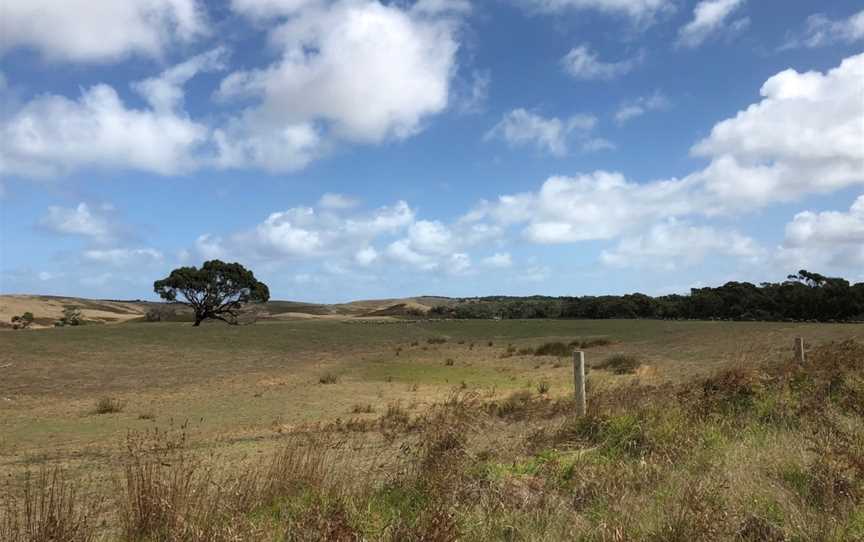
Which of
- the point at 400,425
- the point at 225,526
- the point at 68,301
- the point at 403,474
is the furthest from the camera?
the point at 68,301

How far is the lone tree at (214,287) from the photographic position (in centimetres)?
6109

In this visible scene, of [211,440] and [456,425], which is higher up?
[456,425]

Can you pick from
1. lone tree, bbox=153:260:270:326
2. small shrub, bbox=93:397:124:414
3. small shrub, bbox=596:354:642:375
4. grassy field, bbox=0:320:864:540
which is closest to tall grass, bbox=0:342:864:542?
grassy field, bbox=0:320:864:540

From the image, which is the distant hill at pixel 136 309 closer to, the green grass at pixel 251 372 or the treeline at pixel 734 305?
the treeline at pixel 734 305

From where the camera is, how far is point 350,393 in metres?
21.9

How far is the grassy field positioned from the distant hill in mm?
47676

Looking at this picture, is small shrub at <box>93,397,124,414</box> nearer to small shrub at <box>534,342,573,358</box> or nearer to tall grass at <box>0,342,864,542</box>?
tall grass at <box>0,342,864,542</box>

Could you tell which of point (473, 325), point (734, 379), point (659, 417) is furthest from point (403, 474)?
point (473, 325)

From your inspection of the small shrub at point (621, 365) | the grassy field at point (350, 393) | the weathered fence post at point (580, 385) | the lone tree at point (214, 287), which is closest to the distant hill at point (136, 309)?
the lone tree at point (214, 287)

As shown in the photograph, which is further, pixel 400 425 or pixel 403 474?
pixel 400 425

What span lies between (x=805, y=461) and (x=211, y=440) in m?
9.67

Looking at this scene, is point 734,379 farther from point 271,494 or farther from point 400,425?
point 271,494

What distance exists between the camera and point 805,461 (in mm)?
6527

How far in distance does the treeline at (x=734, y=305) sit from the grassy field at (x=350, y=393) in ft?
64.0
